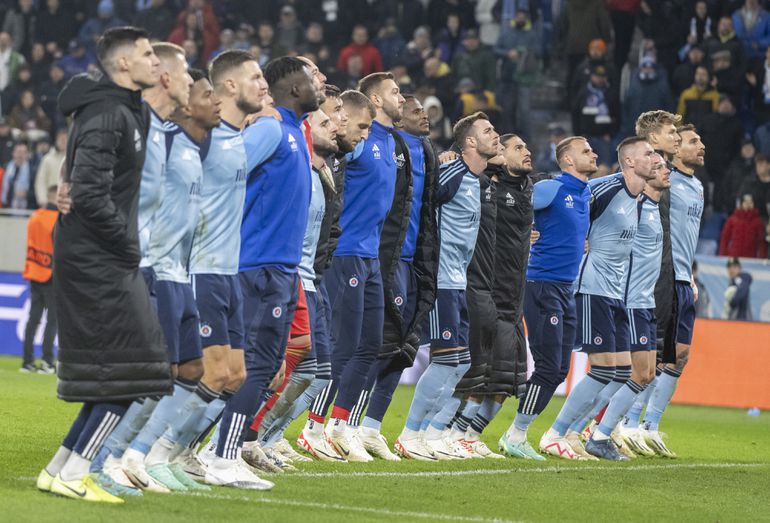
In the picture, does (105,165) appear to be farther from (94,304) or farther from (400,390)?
(400,390)

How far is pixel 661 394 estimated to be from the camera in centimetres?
1305

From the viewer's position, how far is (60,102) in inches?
274

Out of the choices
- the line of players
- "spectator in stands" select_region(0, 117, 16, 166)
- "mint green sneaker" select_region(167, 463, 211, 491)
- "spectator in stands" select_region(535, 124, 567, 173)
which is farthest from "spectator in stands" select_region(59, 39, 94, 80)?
"mint green sneaker" select_region(167, 463, 211, 491)

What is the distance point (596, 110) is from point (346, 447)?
12957mm

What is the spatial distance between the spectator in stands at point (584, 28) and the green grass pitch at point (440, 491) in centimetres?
1091

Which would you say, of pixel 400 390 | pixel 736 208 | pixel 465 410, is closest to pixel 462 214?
pixel 465 410

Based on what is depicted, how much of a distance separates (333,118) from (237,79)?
1.62m

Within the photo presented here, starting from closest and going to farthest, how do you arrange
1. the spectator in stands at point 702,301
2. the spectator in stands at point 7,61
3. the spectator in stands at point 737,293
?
the spectator in stands at point 737,293
the spectator in stands at point 702,301
the spectator in stands at point 7,61

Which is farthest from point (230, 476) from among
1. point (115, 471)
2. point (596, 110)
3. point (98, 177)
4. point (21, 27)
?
point (21, 27)

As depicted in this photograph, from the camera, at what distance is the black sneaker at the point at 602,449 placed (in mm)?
11945

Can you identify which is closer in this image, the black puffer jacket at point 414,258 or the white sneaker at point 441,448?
the black puffer jacket at point 414,258

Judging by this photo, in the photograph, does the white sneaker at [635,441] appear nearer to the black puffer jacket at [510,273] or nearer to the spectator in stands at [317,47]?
the black puffer jacket at [510,273]

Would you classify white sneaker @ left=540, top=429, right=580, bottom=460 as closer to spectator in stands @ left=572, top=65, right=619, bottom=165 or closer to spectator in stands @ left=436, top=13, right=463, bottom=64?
spectator in stands @ left=572, top=65, right=619, bottom=165

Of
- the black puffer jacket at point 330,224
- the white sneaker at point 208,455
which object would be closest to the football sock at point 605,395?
the black puffer jacket at point 330,224
